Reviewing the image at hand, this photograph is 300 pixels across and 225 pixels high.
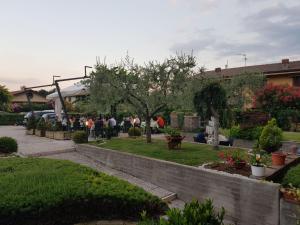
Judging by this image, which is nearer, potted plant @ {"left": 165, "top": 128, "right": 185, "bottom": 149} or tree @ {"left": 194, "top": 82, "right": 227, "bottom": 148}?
tree @ {"left": 194, "top": 82, "right": 227, "bottom": 148}

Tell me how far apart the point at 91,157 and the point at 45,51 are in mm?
7675

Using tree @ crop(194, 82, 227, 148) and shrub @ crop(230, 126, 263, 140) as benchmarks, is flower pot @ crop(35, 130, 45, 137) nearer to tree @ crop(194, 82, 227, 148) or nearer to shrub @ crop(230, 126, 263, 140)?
shrub @ crop(230, 126, 263, 140)

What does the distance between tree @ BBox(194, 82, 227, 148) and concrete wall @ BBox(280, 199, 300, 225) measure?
548cm

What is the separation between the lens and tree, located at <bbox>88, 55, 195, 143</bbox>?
42.9ft

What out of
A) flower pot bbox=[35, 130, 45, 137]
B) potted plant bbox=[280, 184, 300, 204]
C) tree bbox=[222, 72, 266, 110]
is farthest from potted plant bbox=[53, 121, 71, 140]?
potted plant bbox=[280, 184, 300, 204]

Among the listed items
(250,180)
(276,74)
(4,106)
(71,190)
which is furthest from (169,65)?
(4,106)

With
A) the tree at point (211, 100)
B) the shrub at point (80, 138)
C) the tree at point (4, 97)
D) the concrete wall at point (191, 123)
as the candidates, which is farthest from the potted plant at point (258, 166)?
the tree at point (4, 97)

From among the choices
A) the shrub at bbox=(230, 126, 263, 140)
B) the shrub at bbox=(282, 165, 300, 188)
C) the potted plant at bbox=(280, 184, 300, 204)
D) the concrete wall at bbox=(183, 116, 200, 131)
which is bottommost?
the potted plant at bbox=(280, 184, 300, 204)

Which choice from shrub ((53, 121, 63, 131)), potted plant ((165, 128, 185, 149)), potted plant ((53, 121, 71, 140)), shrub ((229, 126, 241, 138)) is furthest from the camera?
shrub ((53, 121, 63, 131))

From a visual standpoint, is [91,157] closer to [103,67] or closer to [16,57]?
[103,67]

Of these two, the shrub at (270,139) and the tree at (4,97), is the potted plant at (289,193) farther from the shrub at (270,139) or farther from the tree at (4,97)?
the tree at (4,97)

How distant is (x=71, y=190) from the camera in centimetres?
676

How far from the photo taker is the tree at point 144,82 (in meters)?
13.1

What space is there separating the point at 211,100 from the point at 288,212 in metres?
5.88
